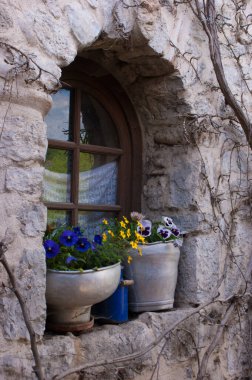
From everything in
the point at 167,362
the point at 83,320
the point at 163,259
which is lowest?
the point at 167,362

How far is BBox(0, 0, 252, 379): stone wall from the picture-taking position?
7.34 feet

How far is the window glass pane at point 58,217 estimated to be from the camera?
9.56ft

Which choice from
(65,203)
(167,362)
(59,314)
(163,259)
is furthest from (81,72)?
(167,362)

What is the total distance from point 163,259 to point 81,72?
3.30ft

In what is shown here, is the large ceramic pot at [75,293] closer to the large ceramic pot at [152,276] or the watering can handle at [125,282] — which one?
the watering can handle at [125,282]

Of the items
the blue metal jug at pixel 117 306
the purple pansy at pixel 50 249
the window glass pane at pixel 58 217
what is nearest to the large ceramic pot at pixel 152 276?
the blue metal jug at pixel 117 306

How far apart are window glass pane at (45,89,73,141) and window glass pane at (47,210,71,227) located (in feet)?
1.17

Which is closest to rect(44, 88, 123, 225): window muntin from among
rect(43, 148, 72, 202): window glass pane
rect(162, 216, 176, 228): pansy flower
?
rect(43, 148, 72, 202): window glass pane

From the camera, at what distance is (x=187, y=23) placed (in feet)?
10.4

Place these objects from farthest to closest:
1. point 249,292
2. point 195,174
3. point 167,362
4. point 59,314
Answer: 1. point 249,292
2. point 195,174
3. point 167,362
4. point 59,314

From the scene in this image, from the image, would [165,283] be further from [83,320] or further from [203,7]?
[203,7]

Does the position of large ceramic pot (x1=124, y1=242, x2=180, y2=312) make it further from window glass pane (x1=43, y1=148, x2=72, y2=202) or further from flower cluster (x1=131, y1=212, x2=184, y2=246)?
window glass pane (x1=43, y1=148, x2=72, y2=202)

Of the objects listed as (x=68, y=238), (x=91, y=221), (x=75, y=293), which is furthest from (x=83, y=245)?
(x=91, y=221)

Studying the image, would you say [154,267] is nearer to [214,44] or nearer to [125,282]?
[125,282]
